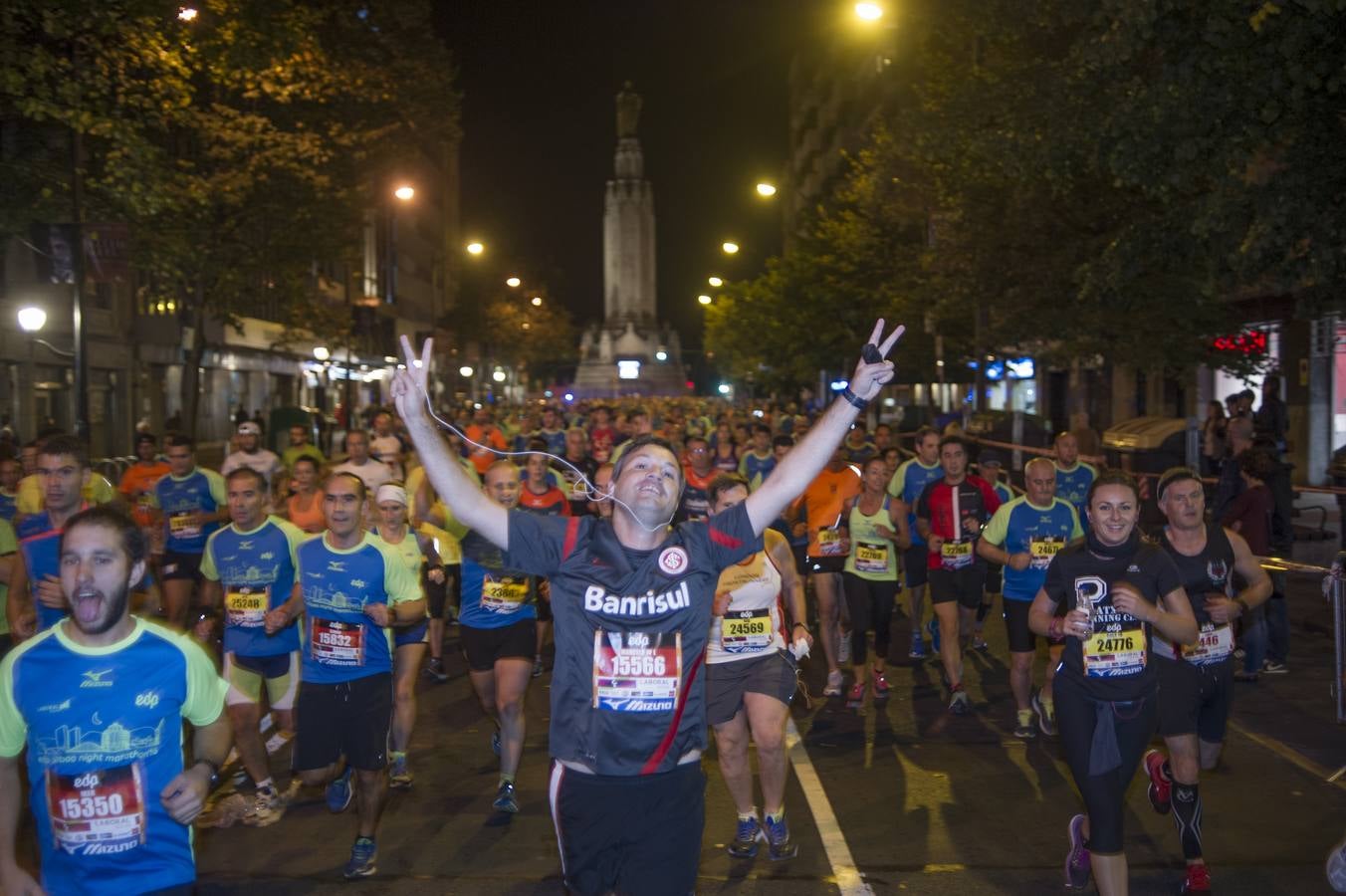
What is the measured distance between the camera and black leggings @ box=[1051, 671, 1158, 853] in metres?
5.18

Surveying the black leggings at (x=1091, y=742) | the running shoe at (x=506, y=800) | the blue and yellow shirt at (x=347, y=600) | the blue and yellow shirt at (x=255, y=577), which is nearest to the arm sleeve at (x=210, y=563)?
the blue and yellow shirt at (x=255, y=577)

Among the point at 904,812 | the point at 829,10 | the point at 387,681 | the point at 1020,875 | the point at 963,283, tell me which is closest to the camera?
the point at 1020,875

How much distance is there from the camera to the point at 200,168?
91.4 feet

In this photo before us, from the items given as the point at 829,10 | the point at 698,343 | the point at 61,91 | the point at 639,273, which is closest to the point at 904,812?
the point at 61,91

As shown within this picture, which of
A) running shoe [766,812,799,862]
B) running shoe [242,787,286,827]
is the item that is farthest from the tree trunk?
running shoe [766,812,799,862]

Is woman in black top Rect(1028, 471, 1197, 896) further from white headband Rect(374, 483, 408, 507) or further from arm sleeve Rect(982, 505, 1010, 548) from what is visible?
white headband Rect(374, 483, 408, 507)

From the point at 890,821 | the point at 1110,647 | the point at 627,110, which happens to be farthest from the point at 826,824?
the point at 627,110

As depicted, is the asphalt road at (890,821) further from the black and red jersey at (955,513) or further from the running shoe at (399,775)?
the black and red jersey at (955,513)

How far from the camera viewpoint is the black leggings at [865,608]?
9.98 metres

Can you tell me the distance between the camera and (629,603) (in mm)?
3850

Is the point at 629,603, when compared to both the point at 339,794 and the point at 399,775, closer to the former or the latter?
the point at 339,794

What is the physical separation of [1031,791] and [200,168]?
24.9 meters

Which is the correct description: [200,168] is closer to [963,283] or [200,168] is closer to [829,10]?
[963,283]

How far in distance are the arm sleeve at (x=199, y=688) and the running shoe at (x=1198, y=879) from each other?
4.21 m
